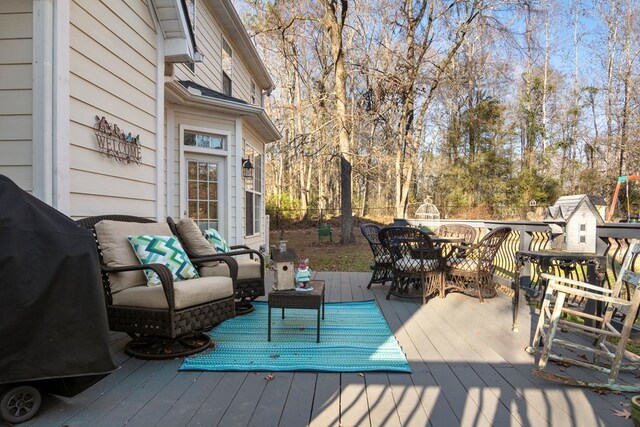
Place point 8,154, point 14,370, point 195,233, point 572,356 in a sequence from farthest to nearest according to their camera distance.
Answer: point 195,233, point 572,356, point 8,154, point 14,370

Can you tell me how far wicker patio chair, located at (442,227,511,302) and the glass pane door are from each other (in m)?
3.65

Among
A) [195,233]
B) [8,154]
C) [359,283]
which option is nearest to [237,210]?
[359,283]

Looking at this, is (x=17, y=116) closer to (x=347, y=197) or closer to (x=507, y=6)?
(x=347, y=197)

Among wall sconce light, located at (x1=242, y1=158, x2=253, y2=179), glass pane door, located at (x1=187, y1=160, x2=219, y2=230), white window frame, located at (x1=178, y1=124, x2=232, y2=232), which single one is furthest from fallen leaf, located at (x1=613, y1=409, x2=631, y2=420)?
wall sconce light, located at (x1=242, y1=158, x2=253, y2=179)

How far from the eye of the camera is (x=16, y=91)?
2.67m

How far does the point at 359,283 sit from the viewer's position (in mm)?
5723

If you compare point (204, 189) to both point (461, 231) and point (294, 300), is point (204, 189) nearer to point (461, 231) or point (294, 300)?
point (294, 300)

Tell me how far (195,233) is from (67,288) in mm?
1832

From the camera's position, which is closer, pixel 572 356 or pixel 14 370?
pixel 14 370

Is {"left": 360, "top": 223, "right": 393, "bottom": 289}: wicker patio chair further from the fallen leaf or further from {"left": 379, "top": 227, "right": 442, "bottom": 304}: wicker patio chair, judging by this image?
the fallen leaf

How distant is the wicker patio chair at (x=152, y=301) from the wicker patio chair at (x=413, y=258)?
81.4 inches

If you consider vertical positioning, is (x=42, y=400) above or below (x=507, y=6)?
below

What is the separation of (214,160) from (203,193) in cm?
56

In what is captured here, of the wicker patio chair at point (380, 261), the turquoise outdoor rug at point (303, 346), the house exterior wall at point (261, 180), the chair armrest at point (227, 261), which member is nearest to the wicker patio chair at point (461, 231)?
the wicker patio chair at point (380, 261)
